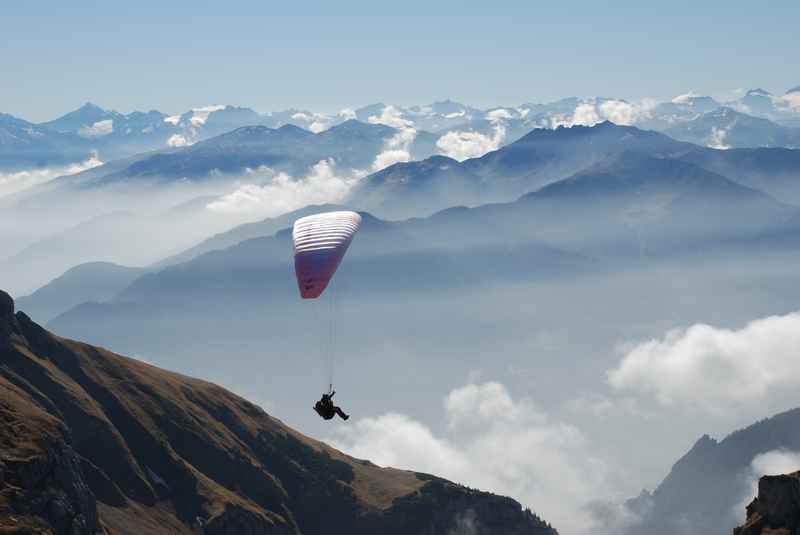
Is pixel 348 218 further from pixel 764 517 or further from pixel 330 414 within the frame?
pixel 764 517

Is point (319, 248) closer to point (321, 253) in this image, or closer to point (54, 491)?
point (321, 253)

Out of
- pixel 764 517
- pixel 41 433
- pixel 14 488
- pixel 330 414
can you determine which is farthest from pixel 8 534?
pixel 764 517

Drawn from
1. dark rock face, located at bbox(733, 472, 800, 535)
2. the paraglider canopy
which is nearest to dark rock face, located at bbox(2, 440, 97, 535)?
the paraglider canopy

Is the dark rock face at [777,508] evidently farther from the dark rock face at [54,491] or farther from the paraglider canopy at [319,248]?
the dark rock face at [54,491]

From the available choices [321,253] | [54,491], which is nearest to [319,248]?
[321,253]

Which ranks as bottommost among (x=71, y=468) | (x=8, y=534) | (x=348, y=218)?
(x=8, y=534)

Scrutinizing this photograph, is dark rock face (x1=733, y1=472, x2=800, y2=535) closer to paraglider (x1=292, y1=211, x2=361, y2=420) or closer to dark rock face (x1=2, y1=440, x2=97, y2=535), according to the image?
paraglider (x1=292, y1=211, x2=361, y2=420)
